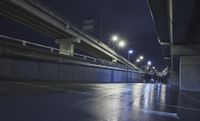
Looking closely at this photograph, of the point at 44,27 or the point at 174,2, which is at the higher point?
the point at 44,27


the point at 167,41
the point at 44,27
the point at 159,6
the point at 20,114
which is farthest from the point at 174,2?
the point at 44,27

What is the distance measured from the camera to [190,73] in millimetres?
29297

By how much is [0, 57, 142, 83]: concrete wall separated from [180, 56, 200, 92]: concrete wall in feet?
51.2

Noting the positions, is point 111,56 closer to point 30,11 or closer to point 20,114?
point 30,11

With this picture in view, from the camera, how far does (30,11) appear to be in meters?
31.1

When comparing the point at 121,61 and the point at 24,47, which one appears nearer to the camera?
the point at 24,47

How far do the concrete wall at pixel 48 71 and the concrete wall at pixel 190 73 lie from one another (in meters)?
15.6

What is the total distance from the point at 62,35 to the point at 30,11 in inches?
519

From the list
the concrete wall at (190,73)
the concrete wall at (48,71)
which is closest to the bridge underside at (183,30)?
the concrete wall at (190,73)

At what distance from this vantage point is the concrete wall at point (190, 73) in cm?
2880

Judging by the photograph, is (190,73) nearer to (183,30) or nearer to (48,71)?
A: (183,30)

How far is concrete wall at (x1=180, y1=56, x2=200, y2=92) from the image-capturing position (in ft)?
94.5

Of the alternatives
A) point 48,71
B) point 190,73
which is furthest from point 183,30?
point 48,71

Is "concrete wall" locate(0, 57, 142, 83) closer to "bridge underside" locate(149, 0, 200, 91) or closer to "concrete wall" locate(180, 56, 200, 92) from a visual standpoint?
"bridge underside" locate(149, 0, 200, 91)
